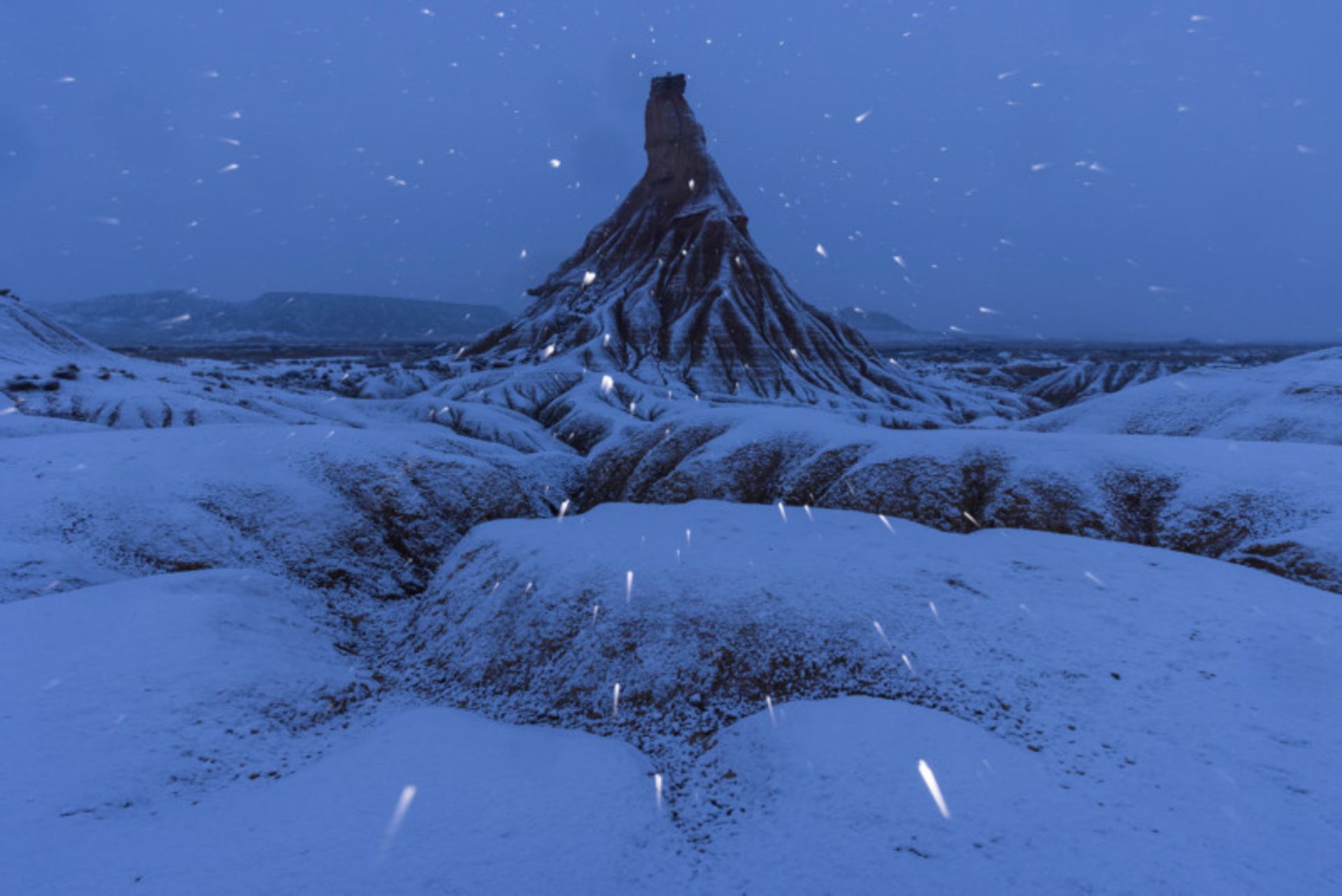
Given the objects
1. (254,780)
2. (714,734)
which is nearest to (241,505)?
(254,780)

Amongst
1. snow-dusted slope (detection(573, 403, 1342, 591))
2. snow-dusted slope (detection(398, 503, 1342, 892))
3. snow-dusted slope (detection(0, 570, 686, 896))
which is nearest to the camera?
snow-dusted slope (detection(0, 570, 686, 896))

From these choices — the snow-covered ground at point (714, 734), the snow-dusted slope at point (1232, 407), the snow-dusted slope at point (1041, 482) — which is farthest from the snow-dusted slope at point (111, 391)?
the snow-dusted slope at point (1232, 407)

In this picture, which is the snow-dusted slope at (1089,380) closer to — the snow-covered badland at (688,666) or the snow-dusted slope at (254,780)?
the snow-covered badland at (688,666)

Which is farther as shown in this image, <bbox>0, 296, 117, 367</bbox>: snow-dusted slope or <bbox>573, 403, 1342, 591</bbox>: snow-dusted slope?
<bbox>0, 296, 117, 367</bbox>: snow-dusted slope

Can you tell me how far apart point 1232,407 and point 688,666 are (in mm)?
37558

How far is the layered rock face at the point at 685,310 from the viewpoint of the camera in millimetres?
83438

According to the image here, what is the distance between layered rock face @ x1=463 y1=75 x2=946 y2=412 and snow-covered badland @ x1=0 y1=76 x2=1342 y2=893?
2178 inches

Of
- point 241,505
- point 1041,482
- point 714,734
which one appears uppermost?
point 1041,482

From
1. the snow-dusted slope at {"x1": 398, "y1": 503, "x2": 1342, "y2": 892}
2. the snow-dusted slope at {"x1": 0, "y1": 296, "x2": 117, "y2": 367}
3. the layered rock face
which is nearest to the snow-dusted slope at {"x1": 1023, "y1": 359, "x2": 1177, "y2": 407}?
the layered rock face

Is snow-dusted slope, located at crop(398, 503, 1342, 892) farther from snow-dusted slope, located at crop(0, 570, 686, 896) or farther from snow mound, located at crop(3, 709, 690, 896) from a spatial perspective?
snow-dusted slope, located at crop(0, 570, 686, 896)

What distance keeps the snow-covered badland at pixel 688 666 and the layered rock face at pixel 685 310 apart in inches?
2178

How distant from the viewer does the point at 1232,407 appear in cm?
3152

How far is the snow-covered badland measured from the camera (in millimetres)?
7176

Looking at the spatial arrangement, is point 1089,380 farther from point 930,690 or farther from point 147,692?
point 147,692
